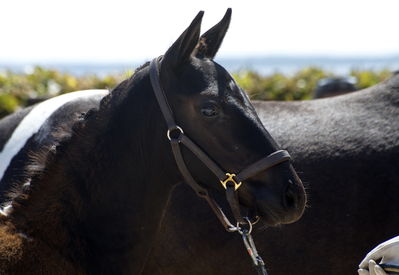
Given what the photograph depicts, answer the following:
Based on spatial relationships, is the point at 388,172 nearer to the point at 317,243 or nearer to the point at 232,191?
the point at 317,243

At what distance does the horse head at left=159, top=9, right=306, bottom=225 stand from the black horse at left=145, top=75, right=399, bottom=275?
0.96 metres

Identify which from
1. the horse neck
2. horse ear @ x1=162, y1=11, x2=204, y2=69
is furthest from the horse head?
the horse neck

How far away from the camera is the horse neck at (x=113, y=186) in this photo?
11.4ft

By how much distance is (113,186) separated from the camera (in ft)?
11.6

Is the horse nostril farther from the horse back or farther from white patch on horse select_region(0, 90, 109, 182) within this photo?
white patch on horse select_region(0, 90, 109, 182)

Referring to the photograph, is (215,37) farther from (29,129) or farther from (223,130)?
(29,129)

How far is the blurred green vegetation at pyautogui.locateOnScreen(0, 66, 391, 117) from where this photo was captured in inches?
318

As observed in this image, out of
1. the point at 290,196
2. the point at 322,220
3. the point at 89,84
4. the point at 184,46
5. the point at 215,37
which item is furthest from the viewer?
the point at 89,84

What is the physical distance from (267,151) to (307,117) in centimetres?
155

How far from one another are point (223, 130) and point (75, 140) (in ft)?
2.52

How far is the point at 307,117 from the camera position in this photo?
4879mm

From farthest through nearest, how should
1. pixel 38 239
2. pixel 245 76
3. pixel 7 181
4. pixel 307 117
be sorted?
pixel 245 76 → pixel 307 117 → pixel 7 181 → pixel 38 239

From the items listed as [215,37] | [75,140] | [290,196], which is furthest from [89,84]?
[290,196]

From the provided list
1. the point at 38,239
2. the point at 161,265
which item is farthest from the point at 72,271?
the point at 161,265
